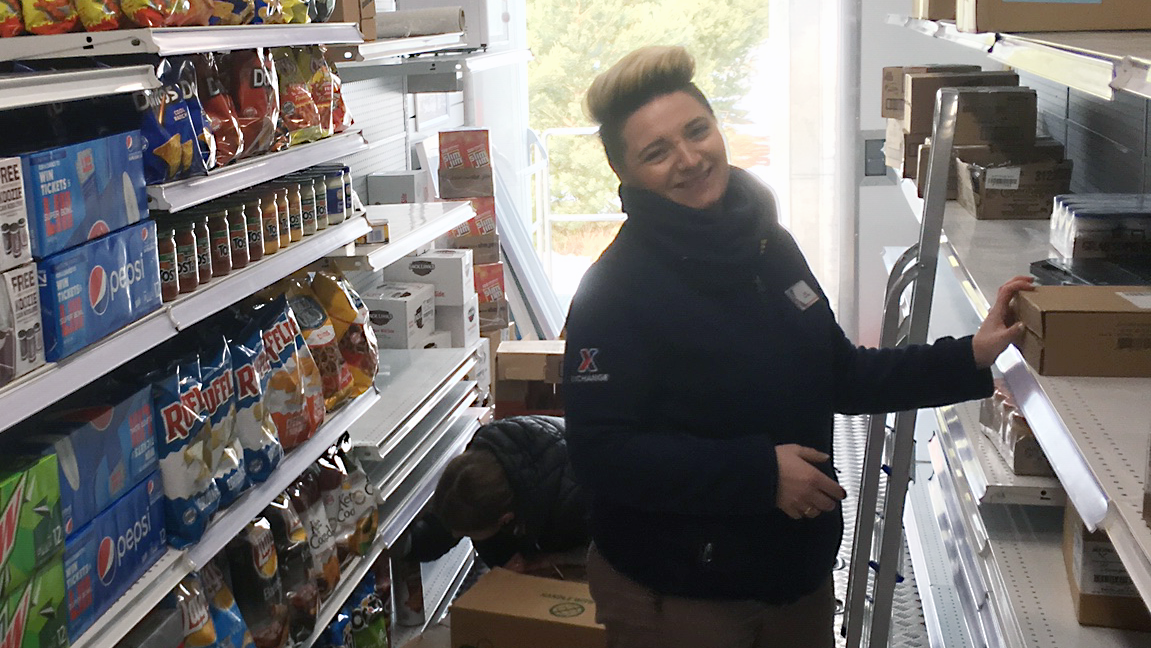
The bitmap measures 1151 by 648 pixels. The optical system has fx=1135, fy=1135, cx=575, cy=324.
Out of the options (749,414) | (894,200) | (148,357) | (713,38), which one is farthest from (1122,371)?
(713,38)

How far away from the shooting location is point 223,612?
87.9 inches

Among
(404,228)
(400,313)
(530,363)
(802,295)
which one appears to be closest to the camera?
(802,295)

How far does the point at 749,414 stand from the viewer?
1.88 meters

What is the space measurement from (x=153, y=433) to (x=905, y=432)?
1.57 metres

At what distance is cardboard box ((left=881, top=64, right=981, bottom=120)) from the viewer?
3.54 metres

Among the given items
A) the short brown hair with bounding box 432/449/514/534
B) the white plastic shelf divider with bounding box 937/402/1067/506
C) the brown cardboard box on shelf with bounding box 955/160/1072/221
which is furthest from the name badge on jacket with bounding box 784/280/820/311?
the short brown hair with bounding box 432/449/514/534

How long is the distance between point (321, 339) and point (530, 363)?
1.76 metres

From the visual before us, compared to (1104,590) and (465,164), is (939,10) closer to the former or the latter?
(1104,590)

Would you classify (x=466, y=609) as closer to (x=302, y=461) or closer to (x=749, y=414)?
(x=302, y=461)

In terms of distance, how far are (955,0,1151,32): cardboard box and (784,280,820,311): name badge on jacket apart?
23.6 inches

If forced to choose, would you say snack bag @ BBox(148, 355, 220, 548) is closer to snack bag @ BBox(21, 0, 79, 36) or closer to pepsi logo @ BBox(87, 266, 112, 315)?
pepsi logo @ BBox(87, 266, 112, 315)

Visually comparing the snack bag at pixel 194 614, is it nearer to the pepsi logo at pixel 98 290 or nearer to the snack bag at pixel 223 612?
the snack bag at pixel 223 612

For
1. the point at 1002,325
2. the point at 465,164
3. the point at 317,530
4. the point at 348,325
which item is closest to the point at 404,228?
the point at 348,325

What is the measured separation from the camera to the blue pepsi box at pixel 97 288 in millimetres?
1624
